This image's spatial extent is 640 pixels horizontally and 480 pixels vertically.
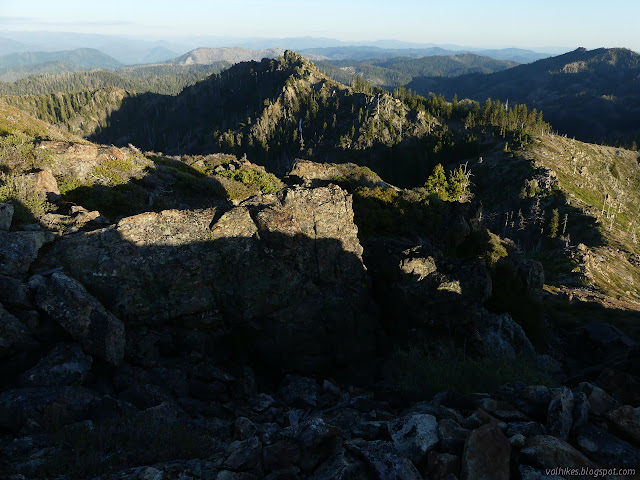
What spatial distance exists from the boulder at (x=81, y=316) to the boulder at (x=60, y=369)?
1.29 feet

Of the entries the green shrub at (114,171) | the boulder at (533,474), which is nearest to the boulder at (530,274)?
the boulder at (533,474)

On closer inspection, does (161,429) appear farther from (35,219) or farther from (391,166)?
(391,166)

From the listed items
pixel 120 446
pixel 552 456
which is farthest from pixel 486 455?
pixel 120 446

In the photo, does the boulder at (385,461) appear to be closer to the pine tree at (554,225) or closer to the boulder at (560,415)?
the boulder at (560,415)

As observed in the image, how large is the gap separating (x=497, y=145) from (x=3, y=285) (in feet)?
641

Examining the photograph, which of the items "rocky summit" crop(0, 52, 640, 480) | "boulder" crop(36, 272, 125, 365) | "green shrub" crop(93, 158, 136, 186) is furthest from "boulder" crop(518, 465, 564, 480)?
"green shrub" crop(93, 158, 136, 186)

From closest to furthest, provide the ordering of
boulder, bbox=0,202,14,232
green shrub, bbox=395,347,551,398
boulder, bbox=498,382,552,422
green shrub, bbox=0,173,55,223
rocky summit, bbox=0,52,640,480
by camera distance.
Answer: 1. rocky summit, bbox=0,52,640,480
2. boulder, bbox=498,382,552,422
3. green shrub, bbox=395,347,551,398
4. boulder, bbox=0,202,14,232
5. green shrub, bbox=0,173,55,223

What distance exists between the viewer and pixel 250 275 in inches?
651

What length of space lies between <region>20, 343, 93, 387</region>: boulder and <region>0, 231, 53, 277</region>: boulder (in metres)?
3.26

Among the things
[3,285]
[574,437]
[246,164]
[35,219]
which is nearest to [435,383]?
[574,437]

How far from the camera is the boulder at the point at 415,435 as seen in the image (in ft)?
26.8

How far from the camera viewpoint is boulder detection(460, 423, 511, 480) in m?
7.36

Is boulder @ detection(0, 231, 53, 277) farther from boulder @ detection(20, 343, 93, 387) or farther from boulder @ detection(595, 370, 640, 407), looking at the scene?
boulder @ detection(595, 370, 640, 407)

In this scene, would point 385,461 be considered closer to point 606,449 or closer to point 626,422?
point 606,449
